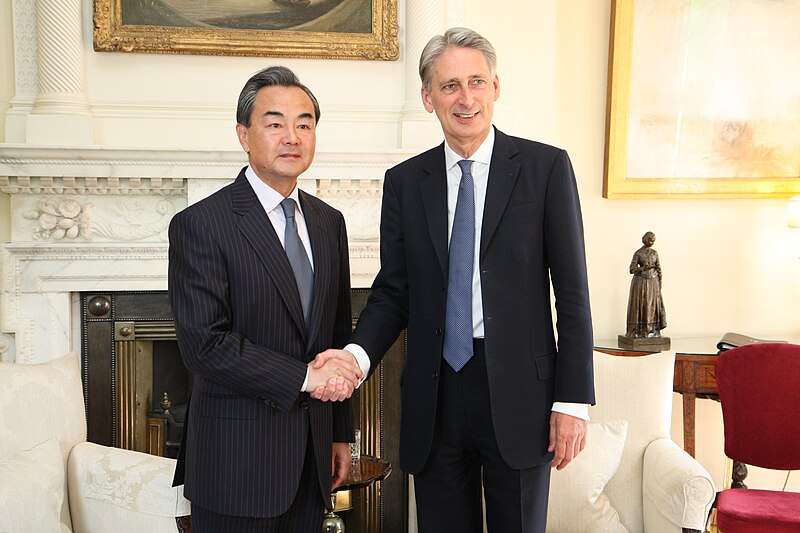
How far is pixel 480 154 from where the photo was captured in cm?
194

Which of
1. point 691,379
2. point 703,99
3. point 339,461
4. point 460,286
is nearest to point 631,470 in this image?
point 691,379

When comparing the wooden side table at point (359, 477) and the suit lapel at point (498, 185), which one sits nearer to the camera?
the suit lapel at point (498, 185)

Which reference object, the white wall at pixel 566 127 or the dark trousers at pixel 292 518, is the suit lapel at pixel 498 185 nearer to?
the dark trousers at pixel 292 518

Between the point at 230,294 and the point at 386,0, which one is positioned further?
the point at 386,0

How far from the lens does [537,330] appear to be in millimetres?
1863

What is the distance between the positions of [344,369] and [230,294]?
332 millimetres

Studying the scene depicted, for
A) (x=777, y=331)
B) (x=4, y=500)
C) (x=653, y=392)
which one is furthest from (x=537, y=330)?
(x=777, y=331)

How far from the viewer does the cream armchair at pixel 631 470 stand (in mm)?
2504

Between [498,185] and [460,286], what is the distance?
0.26 m

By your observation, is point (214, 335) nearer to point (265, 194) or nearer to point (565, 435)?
point (265, 194)

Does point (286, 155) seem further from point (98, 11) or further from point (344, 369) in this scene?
point (98, 11)

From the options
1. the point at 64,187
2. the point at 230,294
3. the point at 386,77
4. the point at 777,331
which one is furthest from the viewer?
the point at 777,331

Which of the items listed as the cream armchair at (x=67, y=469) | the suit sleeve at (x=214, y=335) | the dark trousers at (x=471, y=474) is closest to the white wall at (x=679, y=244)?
the dark trousers at (x=471, y=474)

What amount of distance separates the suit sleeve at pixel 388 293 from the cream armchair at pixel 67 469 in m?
0.81
